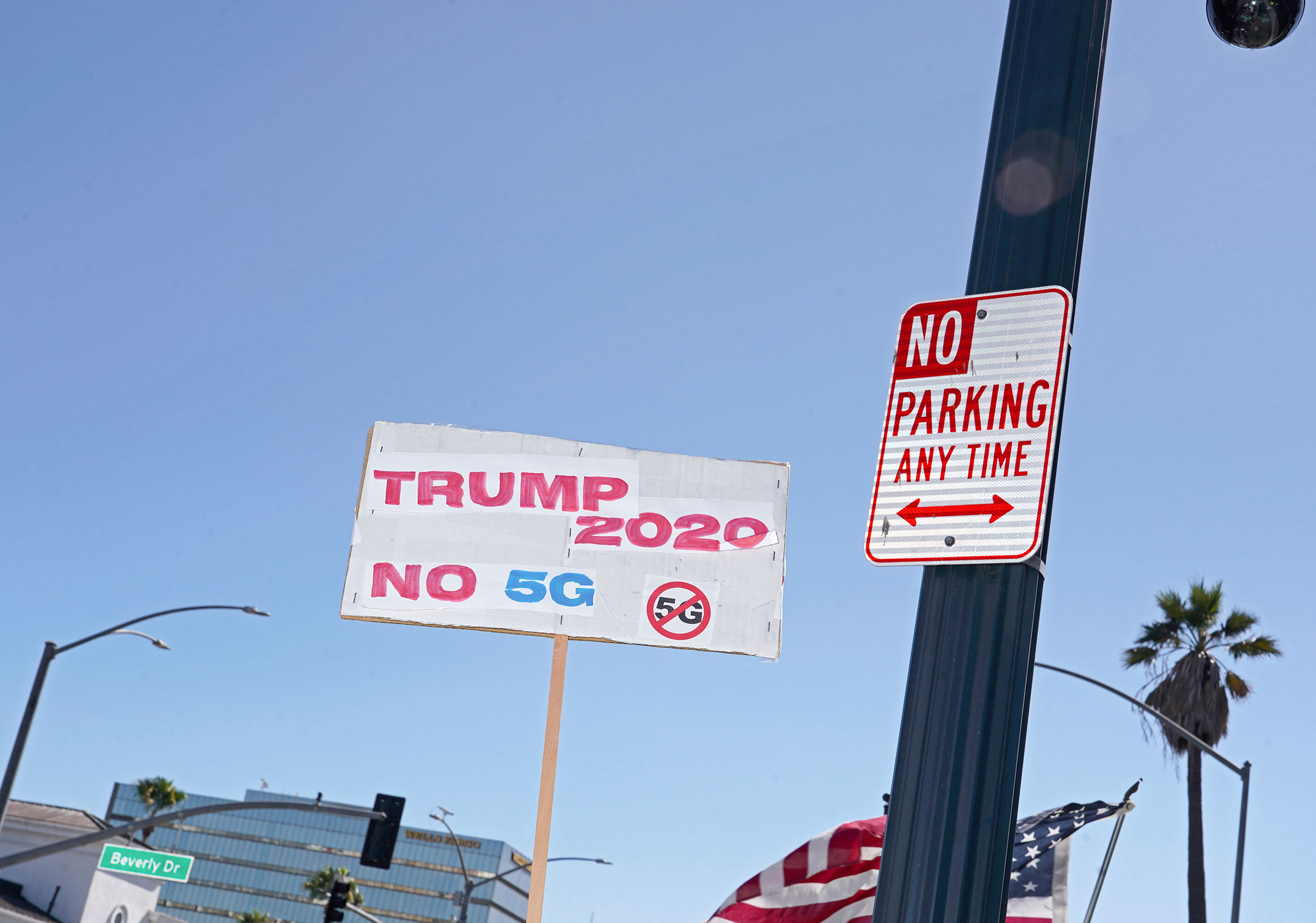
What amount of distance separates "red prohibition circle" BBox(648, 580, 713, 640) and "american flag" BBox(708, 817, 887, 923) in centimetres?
236

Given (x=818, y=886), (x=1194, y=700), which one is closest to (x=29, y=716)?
(x=818, y=886)

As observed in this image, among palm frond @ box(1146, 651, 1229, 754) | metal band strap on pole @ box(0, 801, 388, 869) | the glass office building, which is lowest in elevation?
the glass office building

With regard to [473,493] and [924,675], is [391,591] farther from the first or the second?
[924,675]

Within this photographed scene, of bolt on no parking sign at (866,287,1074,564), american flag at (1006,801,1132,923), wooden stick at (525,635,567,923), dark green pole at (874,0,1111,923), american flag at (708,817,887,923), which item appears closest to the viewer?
dark green pole at (874,0,1111,923)

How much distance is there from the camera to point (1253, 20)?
3.30m

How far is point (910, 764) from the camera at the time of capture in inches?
94.7

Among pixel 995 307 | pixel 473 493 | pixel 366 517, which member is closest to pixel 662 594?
pixel 473 493

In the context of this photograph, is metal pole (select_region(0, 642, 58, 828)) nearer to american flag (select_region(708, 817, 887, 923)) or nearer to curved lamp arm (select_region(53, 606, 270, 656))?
curved lamp arm (select_region(53, 606, 270, 656))

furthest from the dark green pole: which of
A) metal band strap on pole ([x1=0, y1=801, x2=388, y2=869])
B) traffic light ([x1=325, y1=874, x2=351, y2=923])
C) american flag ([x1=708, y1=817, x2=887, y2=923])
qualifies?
traffic light ([x1=325, y1=874, x2=351, y2=923])

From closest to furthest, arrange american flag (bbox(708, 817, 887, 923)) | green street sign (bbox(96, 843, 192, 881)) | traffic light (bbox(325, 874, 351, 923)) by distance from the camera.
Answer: american flag (bbox(708, 817, 887, 923)) < green street sign (bbox(96, 843, 192, 881)) < traffic light (bbox(325, 874, 351, 923))

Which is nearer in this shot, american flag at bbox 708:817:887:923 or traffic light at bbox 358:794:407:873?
american flag at bbox 708:817:887:923

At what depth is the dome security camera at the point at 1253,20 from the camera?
10.7 feet

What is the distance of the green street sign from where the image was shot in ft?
73.8

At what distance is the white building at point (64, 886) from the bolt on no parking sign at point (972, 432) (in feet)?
138
